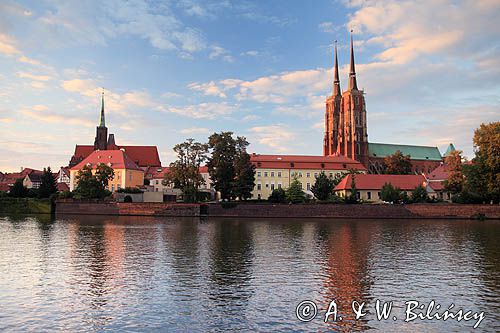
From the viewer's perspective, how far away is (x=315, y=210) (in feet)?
236

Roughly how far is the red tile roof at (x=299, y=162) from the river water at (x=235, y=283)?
2739 inches

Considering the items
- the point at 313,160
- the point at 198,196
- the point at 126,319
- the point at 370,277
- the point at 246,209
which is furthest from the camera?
the point at 313,160

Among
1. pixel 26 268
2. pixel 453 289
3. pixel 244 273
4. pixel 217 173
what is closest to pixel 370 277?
pixel 453 289

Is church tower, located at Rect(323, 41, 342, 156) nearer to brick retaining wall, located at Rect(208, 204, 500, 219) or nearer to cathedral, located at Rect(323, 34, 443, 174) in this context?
cathedral, located at Rect(323, 34, 443, 174)

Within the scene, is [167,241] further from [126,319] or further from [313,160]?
[313,160]

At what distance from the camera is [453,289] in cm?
2000

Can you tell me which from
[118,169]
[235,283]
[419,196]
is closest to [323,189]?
[419,196]

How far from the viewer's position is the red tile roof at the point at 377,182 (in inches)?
3401

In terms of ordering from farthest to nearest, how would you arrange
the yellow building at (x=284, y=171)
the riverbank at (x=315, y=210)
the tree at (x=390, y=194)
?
the yellow building at (x=284, y=171) → the tree at (x=390, y=194) → the riverbank at (x=315, y=210)

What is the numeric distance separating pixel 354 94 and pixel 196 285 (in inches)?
5082

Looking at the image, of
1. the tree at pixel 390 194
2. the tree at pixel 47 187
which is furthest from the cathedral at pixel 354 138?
the tree at pixel 47 187

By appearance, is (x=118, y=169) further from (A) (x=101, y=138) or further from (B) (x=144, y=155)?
(A) (x=101, y=138)

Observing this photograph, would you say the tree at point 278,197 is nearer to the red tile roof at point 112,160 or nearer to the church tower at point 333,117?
the red tile roof at point 112,160

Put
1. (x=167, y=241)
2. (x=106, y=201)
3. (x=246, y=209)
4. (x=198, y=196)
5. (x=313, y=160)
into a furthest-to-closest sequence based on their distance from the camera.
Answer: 1. (x=313, y=160)
2. (x=198, y=196)
3. (x=106, y=201)
4. (x=246, y=209)
5. (x=167, y=241)
